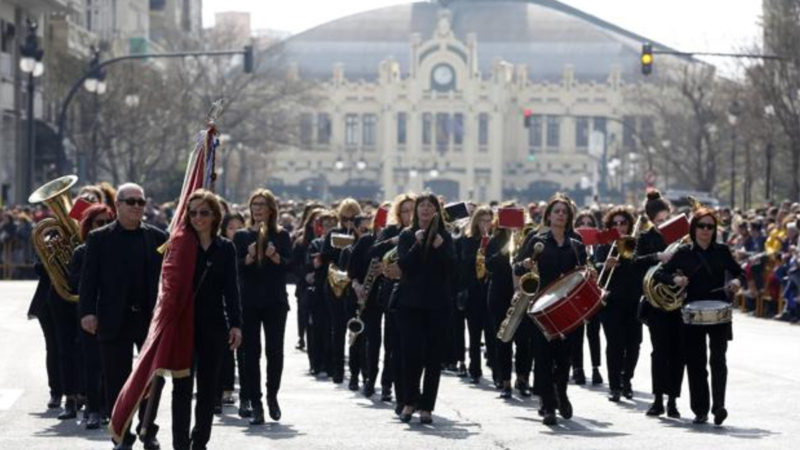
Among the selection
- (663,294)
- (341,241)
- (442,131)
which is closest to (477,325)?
(341,241)

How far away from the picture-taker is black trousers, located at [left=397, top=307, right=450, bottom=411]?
54.3 feet

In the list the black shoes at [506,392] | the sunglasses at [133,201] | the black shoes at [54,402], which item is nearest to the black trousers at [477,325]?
the black shoes at [506,392]

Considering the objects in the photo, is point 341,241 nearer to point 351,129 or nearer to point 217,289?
point 217,289

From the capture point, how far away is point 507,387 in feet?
63.2

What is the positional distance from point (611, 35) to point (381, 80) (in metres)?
20.5

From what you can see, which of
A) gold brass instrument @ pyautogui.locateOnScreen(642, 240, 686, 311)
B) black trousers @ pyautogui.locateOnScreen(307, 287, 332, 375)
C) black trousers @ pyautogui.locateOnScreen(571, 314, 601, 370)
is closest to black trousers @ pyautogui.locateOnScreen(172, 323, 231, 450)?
gold brass instrument @ pyautogui.locateOnScreen(642, 240, 686, 311)

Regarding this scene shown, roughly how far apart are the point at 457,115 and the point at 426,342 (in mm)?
160565

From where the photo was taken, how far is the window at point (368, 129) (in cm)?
17812

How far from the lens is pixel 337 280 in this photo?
20438 millimetres

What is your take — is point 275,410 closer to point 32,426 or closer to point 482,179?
point 32,426

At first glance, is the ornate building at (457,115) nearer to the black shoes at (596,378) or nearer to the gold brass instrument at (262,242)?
the black shoes at (596,378)

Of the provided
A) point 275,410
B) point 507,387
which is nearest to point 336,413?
point 275,410

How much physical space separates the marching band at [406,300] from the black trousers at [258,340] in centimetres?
1

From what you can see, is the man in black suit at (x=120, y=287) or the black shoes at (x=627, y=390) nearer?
the man in black suit at (x=120, y=287)
